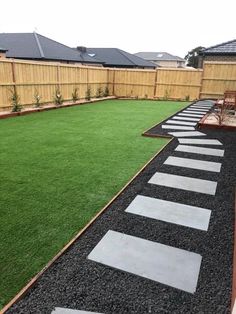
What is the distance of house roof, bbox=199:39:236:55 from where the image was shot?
56.2 ft

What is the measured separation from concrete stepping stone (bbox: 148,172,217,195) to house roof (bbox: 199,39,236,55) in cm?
1624

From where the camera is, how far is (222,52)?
56.3 ft

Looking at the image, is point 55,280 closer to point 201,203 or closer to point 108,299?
point 108,299

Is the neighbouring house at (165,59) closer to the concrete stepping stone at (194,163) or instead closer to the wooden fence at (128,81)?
the wooden fence at (128,81)

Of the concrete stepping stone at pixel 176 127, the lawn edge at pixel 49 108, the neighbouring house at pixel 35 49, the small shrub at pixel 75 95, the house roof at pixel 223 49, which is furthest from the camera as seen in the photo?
the neighbouring house at pixel 35 49

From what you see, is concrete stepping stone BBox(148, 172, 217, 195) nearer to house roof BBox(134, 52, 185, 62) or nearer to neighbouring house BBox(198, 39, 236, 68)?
neighbouring house BBox(198, 39, 236, 68)

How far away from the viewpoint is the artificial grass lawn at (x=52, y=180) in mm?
2109

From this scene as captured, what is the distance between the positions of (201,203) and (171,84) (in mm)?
13211

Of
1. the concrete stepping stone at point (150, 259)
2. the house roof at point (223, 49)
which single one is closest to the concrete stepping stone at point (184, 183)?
the concrete stepping stone at point (150, 259)

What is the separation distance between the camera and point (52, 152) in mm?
4773

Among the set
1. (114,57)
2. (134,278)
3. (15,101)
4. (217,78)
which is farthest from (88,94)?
(114,57)

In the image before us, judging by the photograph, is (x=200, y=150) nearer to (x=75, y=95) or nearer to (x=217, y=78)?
(x=75, y=95)

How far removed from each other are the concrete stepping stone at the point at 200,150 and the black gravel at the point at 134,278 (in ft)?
6.49

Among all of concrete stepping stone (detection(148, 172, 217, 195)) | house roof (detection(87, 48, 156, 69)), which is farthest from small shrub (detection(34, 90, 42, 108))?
house roof (detection(87, 48, 156, 69))
